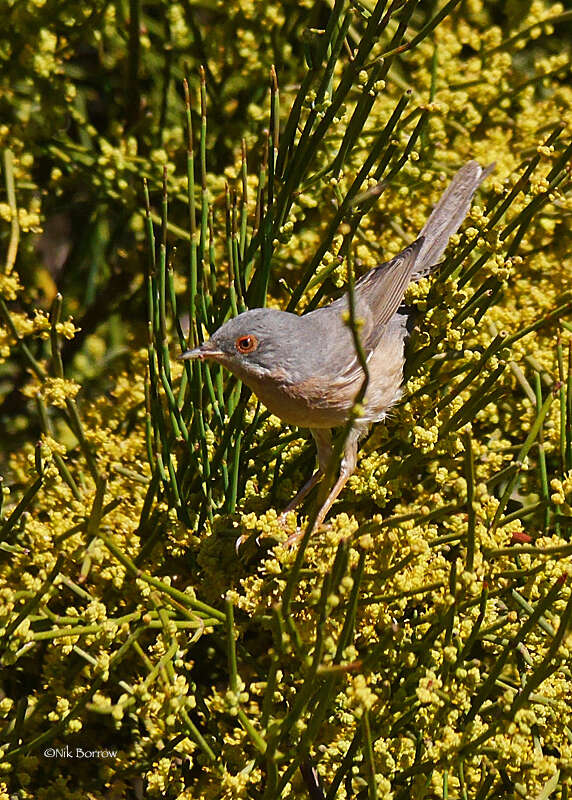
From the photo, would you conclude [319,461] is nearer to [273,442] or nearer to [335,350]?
[273,442]

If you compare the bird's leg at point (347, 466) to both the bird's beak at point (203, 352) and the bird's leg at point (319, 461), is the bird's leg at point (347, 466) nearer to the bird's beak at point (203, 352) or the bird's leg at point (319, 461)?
the bird's leg at point (319, 461)

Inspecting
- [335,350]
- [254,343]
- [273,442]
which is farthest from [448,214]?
[273,442]

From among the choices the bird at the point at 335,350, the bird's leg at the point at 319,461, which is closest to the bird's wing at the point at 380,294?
the bird at the point at 335,350

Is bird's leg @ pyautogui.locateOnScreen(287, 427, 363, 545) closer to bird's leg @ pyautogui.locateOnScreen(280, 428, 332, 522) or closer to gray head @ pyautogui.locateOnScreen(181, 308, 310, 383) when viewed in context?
bird's leg @ pyautogui.locateOnScreen(280, 428, 332, 522)

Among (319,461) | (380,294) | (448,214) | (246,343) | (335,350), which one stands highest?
(448,214)

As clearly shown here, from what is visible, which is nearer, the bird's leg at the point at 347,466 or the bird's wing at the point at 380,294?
the bird's leg at the point at 347,466

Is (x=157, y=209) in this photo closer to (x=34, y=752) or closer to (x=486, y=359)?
(x=486, y=359)
